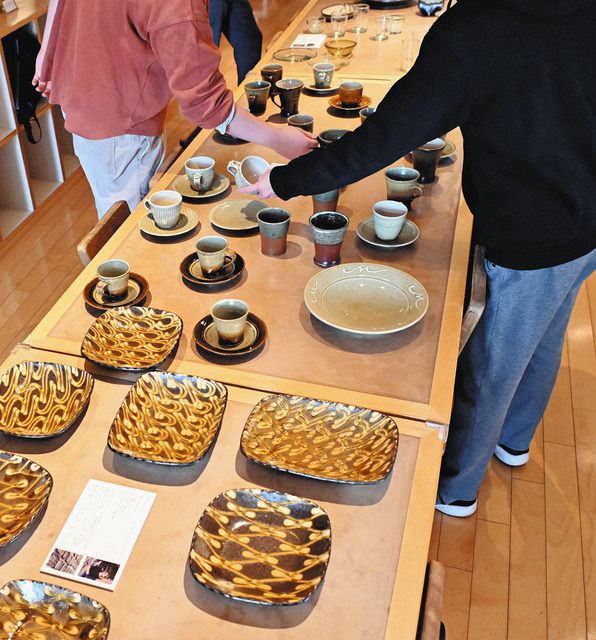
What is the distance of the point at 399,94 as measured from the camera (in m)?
1.23

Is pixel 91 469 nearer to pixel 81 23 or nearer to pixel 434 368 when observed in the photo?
pixel 434 368

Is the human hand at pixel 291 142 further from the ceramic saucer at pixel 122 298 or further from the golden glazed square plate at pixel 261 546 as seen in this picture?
the golden glazed square plate at pixel 261 546

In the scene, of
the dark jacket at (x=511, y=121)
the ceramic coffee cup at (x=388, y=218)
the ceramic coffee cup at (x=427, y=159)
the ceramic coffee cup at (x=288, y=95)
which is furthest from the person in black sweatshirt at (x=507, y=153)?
the ceramic coffee cup at (x=288, y=95)

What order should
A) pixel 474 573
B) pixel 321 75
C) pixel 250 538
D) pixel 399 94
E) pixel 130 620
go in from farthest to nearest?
1. pixel 321 75
2. pixel 474 573
3. pixel 399 94
4. pixel 250 538
5. pixel 130 620

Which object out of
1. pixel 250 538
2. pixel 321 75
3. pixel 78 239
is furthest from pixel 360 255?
pixel 78 239

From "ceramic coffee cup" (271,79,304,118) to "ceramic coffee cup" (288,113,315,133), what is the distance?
0.09 meters

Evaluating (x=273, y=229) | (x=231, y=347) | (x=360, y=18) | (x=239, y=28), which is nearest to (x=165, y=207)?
(x=273, y=229)

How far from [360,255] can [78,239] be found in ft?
6.68

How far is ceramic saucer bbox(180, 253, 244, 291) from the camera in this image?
156 centimetres

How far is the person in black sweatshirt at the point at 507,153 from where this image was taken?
45.5 inches

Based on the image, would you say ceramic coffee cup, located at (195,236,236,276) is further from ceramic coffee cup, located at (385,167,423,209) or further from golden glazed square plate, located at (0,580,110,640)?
golden glazed square plate, located at (0,580,110,640)

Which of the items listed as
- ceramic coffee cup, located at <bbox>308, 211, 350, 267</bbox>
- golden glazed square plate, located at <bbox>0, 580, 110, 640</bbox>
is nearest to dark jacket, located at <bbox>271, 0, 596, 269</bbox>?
ceramic coffee cup, located at <bbox>308, 211, 350, 267</bbox>

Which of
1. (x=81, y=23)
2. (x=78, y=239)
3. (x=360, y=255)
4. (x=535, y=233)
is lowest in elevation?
(x=78, y=239)

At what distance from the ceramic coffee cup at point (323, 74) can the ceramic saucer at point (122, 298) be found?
53.7 inches
